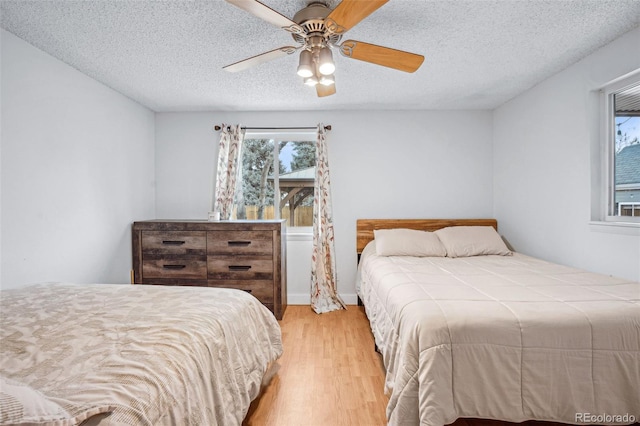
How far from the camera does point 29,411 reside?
0.64 meters

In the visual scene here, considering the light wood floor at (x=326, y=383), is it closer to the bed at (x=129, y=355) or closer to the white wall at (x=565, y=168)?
the bed at (x=129, y=355)

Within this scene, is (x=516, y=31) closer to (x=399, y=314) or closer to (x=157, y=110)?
(x=399, y=314)

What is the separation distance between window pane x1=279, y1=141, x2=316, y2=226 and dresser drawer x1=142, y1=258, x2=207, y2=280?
1165 mm

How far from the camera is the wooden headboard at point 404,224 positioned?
3723 mm

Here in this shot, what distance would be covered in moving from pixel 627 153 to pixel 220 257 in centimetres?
352

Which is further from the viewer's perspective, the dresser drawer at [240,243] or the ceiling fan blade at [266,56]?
the dresser drawer at [240,243]

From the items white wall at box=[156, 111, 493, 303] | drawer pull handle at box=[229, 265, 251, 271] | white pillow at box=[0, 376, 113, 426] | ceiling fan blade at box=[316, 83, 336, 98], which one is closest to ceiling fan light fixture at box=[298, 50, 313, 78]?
ceiling fan blade at box=[316, 83, 336, 98]

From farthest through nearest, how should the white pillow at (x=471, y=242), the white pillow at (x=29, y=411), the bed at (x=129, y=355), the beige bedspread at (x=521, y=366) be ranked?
the white pillow at (x=471, y=242), the beige bedspread at (x=521, y=366), the bed at (x=129, y=355), the white pillow at (x=29, y=411)

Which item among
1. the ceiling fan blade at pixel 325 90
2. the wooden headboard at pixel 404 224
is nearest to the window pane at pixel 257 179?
the wooden headboard at pixel 404 224

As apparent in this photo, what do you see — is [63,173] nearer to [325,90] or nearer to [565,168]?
[325,90]

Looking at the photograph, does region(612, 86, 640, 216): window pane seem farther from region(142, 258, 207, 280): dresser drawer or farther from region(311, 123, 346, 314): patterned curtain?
region(142, 258, 207, 280): dresser drawer

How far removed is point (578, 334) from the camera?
4.69 feet

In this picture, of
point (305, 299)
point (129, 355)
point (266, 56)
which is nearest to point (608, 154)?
point (266, 56)

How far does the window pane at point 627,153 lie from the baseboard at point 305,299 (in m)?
2.52
